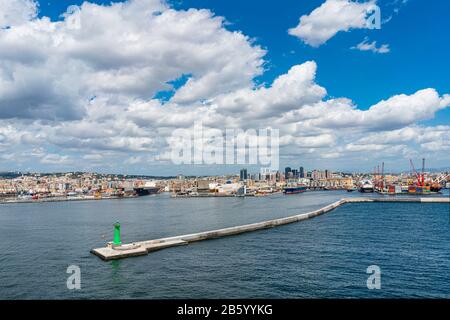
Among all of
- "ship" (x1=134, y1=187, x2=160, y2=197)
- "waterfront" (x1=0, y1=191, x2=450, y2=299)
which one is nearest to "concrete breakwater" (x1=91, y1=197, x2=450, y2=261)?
"waterfront" (x1=0, y1=191, x2=450, y2=299)

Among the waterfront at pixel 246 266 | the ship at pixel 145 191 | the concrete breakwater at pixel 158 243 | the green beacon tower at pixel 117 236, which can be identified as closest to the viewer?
the waterfront at pixel 246 266

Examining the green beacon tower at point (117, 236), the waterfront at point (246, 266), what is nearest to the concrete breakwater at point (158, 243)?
the green beacon tower at point (117, 236)

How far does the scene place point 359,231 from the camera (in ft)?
134

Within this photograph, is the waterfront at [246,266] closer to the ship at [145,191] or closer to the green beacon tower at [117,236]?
the green beacon tower at [117,236]

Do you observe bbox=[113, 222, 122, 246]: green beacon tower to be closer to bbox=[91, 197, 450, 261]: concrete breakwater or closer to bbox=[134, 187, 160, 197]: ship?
bbox=[91, 197, 450, 261]: concrete breakwater

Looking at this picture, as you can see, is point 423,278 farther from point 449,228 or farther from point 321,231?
point 449,228

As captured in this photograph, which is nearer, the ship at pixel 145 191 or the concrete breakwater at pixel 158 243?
the concrete breakwater at pixel 158 243

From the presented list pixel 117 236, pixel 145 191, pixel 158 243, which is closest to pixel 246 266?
pixel 158 243

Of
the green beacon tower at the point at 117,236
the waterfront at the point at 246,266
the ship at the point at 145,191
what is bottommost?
the ship at the point at 145,191

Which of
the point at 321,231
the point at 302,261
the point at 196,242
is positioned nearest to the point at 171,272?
the point at 302,261

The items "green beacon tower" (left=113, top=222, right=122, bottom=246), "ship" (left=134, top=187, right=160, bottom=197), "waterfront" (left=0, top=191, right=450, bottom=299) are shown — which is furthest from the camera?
"ship" (left=134, top=187, right=160, bottom=197)

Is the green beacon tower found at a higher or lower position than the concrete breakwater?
Answer: higher

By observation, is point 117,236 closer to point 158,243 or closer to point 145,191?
point 158,243
